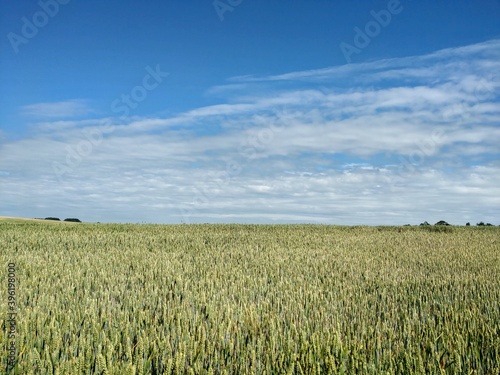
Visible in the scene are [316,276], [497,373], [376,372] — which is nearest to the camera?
[376,372]

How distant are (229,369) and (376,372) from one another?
46.2 inches

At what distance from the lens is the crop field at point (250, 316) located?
3693 mm

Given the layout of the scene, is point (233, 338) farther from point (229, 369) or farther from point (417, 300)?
point (417, 300)

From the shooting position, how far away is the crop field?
3693mm

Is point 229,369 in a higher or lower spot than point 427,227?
lower

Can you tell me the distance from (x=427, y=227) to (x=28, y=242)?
21.4 metres

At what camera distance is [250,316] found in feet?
16.0

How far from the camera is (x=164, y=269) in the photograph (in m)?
8.38

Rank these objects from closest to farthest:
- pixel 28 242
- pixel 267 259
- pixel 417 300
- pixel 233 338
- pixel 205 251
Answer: pixel 233 338 < pixel 417 300 < pixel 267 259 < pixel 205 251 < pixel 28 242

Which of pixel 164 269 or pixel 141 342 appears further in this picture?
pixel 164 269

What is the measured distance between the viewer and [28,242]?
13.3 m

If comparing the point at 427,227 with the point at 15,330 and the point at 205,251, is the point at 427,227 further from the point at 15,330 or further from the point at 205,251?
the point at 15,330

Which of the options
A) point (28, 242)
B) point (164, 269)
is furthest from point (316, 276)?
point (28, 242)

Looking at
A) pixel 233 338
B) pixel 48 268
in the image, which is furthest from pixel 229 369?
pixel 48 268
